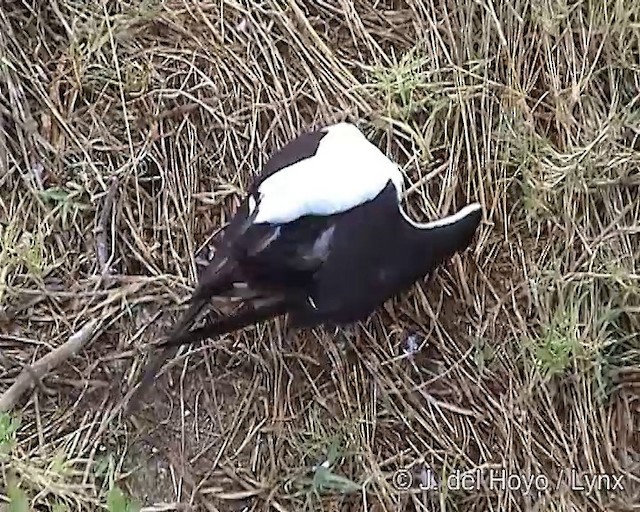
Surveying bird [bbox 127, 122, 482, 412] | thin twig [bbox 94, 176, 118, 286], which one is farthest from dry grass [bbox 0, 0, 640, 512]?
bird [bbox 127, 122, 482, 412]

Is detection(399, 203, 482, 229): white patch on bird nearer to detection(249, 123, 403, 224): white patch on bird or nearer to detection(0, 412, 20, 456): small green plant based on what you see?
detection(249, 123, 403, 224): white patch on bird

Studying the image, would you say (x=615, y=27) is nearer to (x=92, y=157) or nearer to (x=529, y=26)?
(x=529, y=26)

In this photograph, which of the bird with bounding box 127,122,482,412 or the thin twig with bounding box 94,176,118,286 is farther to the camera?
the thin twig with bounding box 94,176,118,286

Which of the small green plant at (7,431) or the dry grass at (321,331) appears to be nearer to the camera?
the small green plant at (7,431)

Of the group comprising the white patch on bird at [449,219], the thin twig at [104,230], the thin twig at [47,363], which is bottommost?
the thin twig at [47,363]

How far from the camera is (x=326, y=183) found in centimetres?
106

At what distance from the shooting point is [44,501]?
1.24m

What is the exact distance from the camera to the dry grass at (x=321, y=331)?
1246mm

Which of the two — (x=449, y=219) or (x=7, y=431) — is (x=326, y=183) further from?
(x=7, y=431)

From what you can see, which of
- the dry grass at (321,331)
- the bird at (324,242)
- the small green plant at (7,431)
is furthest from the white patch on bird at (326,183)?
the small green plant at (7,431)

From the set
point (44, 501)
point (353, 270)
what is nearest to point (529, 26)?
point (353, 270)

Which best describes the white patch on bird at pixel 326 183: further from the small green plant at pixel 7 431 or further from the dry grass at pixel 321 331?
the small green plant at pixel 7 431

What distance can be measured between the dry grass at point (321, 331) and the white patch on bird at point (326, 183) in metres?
0.18

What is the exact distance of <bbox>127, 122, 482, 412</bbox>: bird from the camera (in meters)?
1.06
